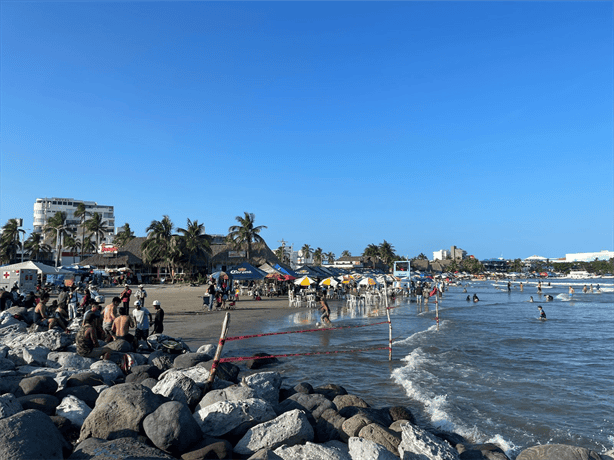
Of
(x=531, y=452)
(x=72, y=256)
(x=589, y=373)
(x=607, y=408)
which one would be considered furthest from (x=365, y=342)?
(x=72, y=256)

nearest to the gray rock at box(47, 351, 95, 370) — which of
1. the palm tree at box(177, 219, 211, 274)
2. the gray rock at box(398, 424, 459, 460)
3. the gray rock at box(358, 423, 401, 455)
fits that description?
the gray rock at box(358, 423, 401, 455)

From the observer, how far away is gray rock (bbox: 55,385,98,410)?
6216 millimetres

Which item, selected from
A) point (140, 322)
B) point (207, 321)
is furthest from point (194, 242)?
point (140, 322)

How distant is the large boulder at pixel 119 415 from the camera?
489 cm

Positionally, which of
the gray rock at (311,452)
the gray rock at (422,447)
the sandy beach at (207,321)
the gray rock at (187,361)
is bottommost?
the sandy beach at (207,321)

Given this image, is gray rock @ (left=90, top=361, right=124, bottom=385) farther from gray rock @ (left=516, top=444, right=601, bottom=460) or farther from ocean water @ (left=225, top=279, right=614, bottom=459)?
gray rock @ (left=516, top=444, right=601, bottom=460)

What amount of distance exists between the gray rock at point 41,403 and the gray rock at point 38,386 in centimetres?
45

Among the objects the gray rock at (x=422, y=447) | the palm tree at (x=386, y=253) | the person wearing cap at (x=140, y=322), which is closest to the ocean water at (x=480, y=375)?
the gray rock at (x=422, y=447)

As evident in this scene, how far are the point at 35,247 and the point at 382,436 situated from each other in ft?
269

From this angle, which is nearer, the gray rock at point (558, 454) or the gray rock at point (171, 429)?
the gray rock at point (171, 429)

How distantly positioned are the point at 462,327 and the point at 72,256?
72124 millimetres

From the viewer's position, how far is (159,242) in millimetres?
53062

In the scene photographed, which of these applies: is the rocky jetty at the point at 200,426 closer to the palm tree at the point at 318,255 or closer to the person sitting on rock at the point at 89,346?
the person sitting on rock at the point at 89,346

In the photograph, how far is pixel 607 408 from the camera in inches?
334
